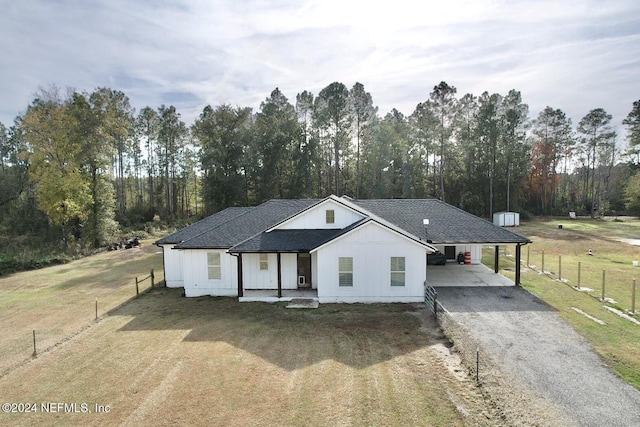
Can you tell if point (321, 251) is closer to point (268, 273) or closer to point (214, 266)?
point (268, 273)

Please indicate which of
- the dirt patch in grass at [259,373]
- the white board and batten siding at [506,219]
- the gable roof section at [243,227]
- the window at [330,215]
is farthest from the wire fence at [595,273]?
the gable roof section at [243,227]

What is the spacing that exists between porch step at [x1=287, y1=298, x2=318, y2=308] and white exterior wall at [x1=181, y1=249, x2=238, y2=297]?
3.47 meters

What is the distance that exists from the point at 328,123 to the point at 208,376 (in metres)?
39.4

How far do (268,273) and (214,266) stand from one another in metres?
2.74

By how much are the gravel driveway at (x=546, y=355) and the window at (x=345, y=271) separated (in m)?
4.04

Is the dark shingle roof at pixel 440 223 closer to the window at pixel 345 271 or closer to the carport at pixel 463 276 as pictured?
the carport at pixel 463 276

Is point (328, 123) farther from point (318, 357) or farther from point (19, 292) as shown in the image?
point (318, 357)

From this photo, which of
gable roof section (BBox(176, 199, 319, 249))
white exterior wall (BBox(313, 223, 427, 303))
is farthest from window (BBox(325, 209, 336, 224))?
gable roof section (BBox(176, 199, 319, 249))

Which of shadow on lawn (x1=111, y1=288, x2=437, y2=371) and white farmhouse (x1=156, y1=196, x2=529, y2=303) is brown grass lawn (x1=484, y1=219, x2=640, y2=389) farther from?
shadow on lawn (x1=111, y1=288, x2=437, y2=371)

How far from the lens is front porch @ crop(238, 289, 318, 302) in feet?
51.3

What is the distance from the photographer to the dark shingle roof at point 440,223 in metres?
17.2

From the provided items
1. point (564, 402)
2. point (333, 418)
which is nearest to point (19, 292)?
point (333, 418)

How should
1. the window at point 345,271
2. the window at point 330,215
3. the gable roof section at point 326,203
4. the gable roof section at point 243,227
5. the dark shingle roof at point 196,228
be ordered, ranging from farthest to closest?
the dark shingle roof at point 196,228 → the window at point 330,215 → the gable roof section at point 326,203 → the gable roof section at point 243,227 → the window at point 345,271

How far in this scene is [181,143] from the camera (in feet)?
157
